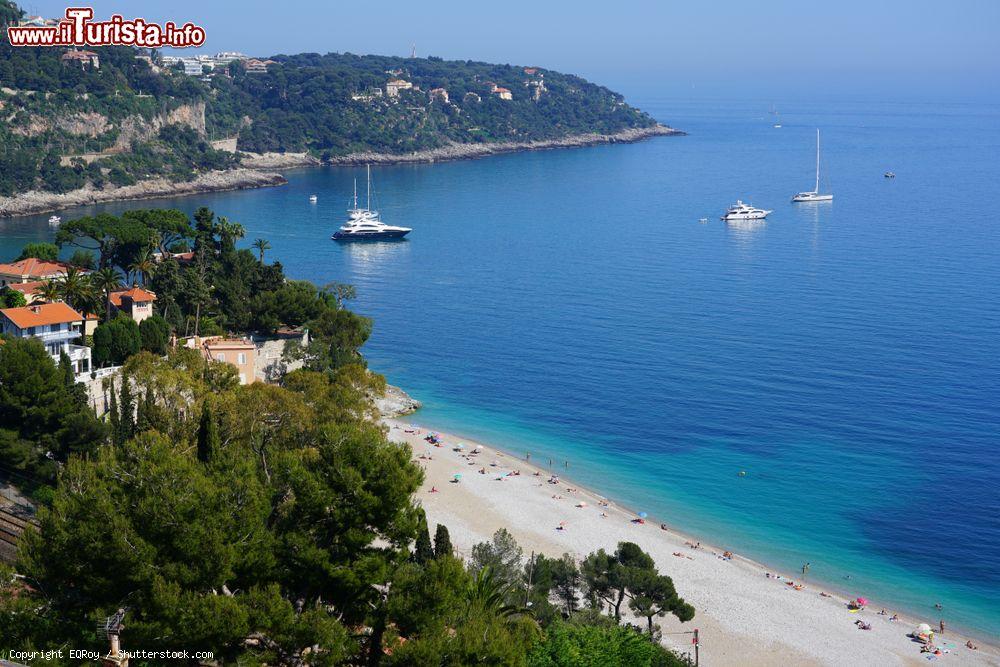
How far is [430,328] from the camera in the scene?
60.2 metres

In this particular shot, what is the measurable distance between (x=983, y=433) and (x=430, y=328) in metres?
29.3

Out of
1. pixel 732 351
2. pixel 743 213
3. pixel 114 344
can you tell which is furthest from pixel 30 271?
pixel 743 213

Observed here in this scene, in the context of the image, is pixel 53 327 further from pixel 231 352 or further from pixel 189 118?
pixel 189 118

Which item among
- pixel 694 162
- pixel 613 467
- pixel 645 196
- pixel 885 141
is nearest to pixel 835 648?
pixel 613 467

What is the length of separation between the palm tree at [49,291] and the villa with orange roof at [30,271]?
13.7ft

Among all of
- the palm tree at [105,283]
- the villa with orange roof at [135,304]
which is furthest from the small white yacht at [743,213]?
the palm tree at [105,283]

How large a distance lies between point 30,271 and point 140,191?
71.3 m

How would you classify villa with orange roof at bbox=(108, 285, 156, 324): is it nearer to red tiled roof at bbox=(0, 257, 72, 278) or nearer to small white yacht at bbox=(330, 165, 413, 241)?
red tiled roof at bbox=(0, 257, 72, 278)

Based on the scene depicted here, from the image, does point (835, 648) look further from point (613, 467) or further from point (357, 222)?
point (357, 222)

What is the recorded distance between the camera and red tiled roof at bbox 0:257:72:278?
149 feet

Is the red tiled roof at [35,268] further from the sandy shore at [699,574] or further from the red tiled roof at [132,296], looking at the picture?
the sandy shore at [699,574]

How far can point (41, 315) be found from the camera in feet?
123

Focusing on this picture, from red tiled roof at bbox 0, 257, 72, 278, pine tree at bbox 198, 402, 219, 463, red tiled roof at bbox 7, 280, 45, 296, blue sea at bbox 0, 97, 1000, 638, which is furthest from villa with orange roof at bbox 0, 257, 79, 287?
pine tree at bbox 198, 402, 219, 463

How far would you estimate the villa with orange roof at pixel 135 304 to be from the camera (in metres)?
41.6
